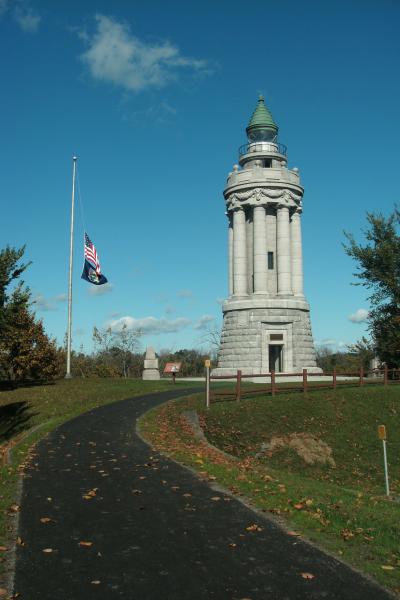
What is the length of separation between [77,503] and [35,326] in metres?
32.9

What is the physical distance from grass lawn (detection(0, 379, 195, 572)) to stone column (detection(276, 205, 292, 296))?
49.4 feet

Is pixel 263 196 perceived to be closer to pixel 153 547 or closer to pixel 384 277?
pixel 384 277

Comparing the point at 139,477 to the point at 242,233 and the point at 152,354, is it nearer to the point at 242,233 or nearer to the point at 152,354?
the point at 152,354

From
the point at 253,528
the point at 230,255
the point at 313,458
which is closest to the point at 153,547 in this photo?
the point at 253,528

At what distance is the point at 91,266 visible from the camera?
39.8 m

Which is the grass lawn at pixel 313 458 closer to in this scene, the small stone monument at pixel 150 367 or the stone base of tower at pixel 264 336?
the stone base of tower at pixel 264 336

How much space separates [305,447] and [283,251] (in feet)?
88.8

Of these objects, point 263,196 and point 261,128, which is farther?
point 261,128

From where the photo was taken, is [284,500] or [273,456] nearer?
[284,500]

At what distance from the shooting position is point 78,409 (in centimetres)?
2592

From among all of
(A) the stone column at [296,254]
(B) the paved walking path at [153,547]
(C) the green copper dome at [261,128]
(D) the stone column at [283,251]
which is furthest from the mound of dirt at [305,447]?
(C) the green copper dome at [261,128]

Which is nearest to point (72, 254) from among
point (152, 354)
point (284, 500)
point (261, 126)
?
point (152, 354)

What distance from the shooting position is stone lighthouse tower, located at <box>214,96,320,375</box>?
45.5 metres

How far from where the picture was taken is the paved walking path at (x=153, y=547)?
6.91 m
